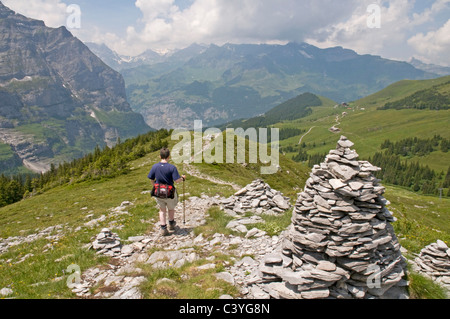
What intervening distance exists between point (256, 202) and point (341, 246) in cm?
1073

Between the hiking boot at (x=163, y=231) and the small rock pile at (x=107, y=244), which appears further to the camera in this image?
the hiking boot at (x=163, y=231)

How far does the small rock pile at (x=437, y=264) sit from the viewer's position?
33.2ft

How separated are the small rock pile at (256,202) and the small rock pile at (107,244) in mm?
8142

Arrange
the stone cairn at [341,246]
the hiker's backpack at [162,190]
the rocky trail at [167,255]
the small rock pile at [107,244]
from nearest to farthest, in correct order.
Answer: the stone cairn at [341,246] → the rocky trail at [167,255] → the small rock pile at [107,244] → the hiker's backpack at [162,190]

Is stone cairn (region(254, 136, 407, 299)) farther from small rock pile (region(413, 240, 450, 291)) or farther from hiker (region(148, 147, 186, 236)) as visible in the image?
hiker (region(148, 147, 186, 236))

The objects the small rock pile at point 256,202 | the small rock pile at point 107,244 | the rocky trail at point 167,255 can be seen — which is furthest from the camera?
the small rock pile at point 256,202

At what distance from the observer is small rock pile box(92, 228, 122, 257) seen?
42.2ft

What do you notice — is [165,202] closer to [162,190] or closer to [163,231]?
[162,190]

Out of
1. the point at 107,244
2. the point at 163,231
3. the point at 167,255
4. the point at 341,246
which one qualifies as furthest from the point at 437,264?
the point at 107,244

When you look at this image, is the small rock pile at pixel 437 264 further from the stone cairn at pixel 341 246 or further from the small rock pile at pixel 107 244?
the small rock pile at pixel 107 244

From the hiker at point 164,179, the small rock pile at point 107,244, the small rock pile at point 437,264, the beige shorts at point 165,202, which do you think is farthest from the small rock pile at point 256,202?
the small rock pile at point 437,264

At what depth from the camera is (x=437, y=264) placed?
10.3 m
